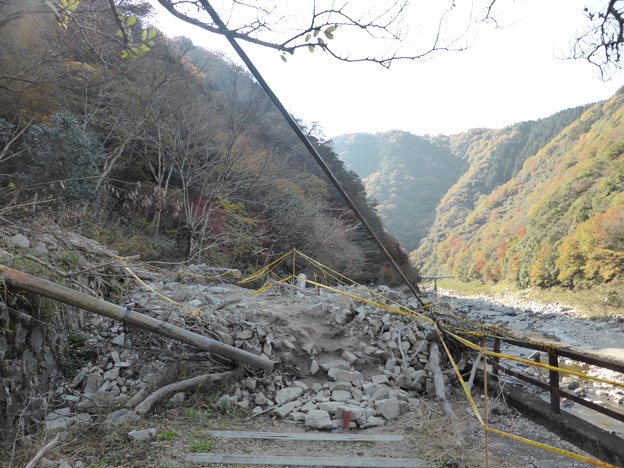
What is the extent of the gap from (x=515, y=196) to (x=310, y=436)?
76112 mm

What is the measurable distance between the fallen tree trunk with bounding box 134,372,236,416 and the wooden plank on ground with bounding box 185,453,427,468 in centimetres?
115

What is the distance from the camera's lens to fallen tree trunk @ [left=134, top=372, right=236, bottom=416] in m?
4.08

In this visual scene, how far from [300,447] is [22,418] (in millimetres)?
2765

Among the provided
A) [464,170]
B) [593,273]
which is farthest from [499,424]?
[464,170]

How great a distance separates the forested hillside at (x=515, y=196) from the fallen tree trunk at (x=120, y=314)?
2795 centimetres

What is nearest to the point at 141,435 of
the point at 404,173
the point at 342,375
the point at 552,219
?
the point at 342,375

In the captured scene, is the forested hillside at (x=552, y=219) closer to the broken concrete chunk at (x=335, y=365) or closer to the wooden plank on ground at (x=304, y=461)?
the broken concrete chunk at (x=335, y=365)

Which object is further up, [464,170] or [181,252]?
[464,170]

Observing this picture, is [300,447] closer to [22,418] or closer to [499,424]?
[499,424]

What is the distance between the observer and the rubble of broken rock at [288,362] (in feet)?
14.4

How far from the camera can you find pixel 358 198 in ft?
93.1

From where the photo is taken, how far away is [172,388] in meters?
4.43

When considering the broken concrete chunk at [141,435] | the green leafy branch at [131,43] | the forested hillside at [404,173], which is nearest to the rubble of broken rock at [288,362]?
the broken concrete chunk at [141,435]

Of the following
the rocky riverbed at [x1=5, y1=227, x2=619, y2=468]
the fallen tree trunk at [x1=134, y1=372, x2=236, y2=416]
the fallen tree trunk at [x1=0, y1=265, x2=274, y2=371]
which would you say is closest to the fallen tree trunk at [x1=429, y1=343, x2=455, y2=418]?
the rocky riverbed at [x1=5, y1=227, x2=619, y2=468]
